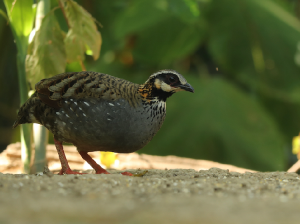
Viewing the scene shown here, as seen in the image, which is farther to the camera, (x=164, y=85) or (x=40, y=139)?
(x=40, y=139)

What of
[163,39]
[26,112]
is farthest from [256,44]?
[26,112]

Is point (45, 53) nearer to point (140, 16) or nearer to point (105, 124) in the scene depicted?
point (105, 124)

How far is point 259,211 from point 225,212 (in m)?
0.20

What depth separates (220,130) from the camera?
6.74m

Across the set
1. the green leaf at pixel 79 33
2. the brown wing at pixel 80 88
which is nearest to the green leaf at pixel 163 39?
the green leaf at pixel 79 33

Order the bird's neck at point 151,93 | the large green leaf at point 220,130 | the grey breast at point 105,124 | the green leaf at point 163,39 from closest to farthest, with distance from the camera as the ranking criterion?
the grey breast at point 105,124
the bird's neck at point 151,93
the large green leaf at point 220,130
the green leaf at point 163,39

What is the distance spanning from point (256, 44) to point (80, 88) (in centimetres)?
450

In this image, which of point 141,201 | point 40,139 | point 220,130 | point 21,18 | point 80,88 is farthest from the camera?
point 220,130

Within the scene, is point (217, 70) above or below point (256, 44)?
below

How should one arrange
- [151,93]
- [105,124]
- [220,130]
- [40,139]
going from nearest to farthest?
[105,124] → [151,93] → [40,139] → [220,130]

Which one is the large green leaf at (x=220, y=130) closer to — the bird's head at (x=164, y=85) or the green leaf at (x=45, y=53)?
the bird's head at (x=164, y=85)

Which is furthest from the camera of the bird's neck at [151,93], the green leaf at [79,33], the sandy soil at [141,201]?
the green leaf at [79,33]

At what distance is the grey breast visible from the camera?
11.4 ft

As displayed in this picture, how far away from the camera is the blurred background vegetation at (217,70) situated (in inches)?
267
